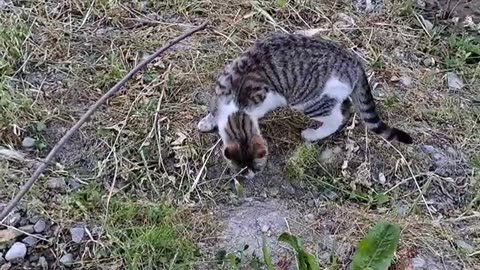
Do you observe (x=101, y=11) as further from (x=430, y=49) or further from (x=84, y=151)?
(x=430, y=49)

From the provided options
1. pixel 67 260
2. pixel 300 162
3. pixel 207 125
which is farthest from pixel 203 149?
pixel 67 260

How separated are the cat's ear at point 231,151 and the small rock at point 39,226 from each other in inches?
31.1

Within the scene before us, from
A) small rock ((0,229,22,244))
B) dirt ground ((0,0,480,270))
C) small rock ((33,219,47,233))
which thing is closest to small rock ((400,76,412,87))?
dirt ground ((0,0,480,270))

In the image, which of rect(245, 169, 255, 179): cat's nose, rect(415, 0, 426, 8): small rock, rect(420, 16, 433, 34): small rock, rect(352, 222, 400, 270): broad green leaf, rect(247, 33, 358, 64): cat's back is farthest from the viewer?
rect(415, 0, 426, 8): small rock

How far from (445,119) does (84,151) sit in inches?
69.0

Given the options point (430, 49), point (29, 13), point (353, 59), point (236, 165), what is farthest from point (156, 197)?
point (430, 49)

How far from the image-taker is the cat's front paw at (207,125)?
3.38 m

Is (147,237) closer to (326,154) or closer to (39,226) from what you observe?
(39,226)

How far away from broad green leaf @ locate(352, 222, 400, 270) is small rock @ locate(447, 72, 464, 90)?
156 cm

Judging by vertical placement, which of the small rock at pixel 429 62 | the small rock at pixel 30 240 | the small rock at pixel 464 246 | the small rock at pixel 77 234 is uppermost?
the small rock at pixel 30 240

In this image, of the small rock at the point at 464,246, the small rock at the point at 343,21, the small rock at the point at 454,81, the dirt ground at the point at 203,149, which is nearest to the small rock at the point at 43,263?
the dirt ground at the point at 203,149

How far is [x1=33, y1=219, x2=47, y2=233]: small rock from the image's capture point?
2.94 m

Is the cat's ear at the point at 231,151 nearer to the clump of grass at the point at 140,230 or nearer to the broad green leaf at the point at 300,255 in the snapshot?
the clump of grass at the point at 140,230

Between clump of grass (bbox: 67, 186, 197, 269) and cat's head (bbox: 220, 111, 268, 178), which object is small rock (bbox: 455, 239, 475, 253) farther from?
clump of grass (bbox: 67, 186, 197, 269)
